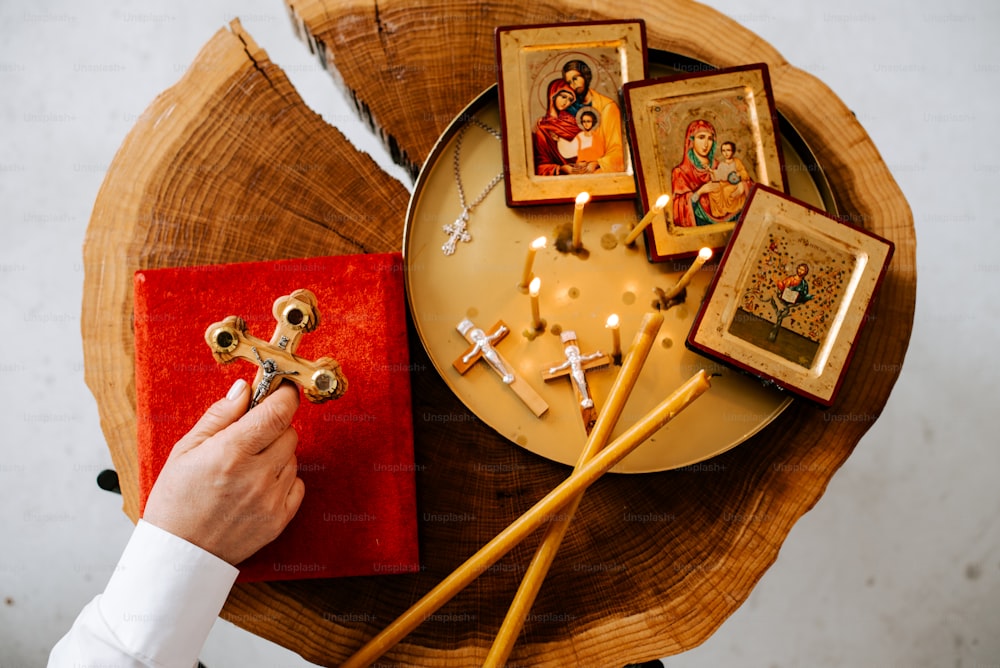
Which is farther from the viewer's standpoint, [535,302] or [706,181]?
[706,181]

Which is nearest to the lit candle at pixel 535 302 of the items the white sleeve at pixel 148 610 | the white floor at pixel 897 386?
the white sleeve at pixel 148 610

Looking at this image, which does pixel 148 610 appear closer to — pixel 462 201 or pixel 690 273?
pixel 462 201

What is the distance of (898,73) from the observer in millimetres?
3045

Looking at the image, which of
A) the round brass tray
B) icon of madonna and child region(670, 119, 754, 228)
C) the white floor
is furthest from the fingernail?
the white floor

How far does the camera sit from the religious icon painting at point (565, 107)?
1.68 m

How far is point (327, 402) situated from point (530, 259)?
58 centimetres

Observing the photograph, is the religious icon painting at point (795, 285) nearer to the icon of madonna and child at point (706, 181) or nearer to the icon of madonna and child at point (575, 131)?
the icon of madonna and child at point (706, 181)

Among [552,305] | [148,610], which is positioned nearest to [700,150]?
[552,305]

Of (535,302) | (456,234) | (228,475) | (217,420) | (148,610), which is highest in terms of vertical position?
(456,234)

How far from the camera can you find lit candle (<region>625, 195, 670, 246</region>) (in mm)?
1545

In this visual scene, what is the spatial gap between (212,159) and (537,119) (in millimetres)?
858

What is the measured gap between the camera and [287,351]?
1.30m

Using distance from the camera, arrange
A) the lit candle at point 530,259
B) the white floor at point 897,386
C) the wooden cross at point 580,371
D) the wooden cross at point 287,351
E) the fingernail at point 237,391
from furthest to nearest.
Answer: the white floor at point 897,386, the wooden cross at point 580,371, the lit candle at point 530,259, the fingernail at point 237,391, the wooden cross at point 287,351

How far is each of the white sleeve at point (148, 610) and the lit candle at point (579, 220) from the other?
1075mm
